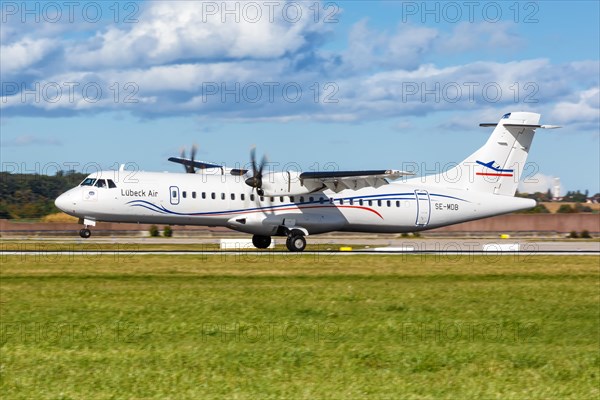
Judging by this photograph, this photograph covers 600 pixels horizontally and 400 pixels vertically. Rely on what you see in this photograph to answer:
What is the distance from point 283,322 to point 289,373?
525cm

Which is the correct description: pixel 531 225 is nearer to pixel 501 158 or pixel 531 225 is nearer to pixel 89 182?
pixel 501 158

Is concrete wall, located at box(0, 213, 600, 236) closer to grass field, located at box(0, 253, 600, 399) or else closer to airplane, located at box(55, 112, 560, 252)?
airplane, located at box(55, 112, 560, 252)

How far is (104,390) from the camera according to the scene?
1199 cm

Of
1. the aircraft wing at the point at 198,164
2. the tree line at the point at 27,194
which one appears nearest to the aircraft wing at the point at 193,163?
the aircraft wing at the point at 198,164

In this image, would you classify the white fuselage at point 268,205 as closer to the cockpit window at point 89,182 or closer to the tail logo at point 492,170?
the cockpit window at point 89,182

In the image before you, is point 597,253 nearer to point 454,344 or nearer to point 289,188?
point 289,188

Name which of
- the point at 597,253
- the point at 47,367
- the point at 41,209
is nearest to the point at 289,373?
the point at 47,367

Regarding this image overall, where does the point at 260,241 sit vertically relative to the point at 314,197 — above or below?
below

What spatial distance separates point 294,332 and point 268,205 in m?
22.1

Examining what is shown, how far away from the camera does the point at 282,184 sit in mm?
38500

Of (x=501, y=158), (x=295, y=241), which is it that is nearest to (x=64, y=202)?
(x=295, y=241)

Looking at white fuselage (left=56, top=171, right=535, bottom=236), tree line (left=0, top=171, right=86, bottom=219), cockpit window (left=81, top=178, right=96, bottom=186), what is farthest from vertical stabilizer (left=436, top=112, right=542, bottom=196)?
tree line (left=0, top=171, right=86, bottom=219)

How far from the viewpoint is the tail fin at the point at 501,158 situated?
42281 mm

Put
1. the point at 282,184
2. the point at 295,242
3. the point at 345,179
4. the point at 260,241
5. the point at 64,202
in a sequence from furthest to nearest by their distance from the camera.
A: 1. the point at 260,241
2. the point at 295,242
3. the point at 345,179
4. the point at 282,184
5. the point at 64,202
